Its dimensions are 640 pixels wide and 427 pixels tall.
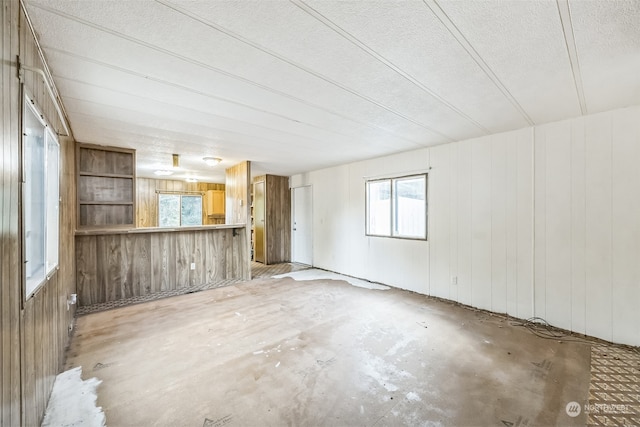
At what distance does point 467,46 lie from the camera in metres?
1.71

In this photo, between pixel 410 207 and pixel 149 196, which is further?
pixel 149 196

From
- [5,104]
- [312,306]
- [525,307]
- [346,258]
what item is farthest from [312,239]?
[5,104]

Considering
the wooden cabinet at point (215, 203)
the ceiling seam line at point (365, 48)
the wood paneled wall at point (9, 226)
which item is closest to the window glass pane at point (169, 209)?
the wooden cabinet at point (215, 203)

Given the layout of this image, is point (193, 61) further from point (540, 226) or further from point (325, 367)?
point (540, 226)

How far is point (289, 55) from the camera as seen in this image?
1.80 metres

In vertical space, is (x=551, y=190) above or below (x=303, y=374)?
above

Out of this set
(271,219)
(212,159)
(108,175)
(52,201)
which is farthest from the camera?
(271,219)

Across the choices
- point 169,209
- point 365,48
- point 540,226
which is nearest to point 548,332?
point 540,226

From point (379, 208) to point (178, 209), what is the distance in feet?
22.7

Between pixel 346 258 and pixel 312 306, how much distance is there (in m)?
2.11

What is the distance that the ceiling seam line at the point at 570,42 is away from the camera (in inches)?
55.6

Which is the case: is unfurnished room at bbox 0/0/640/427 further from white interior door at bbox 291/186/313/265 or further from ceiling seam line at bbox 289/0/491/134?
white interior door at bbox 291/186/313/265

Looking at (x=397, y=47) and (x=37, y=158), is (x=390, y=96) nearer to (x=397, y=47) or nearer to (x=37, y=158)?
(x=397, y=47)

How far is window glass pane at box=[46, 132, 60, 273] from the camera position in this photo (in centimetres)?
201
